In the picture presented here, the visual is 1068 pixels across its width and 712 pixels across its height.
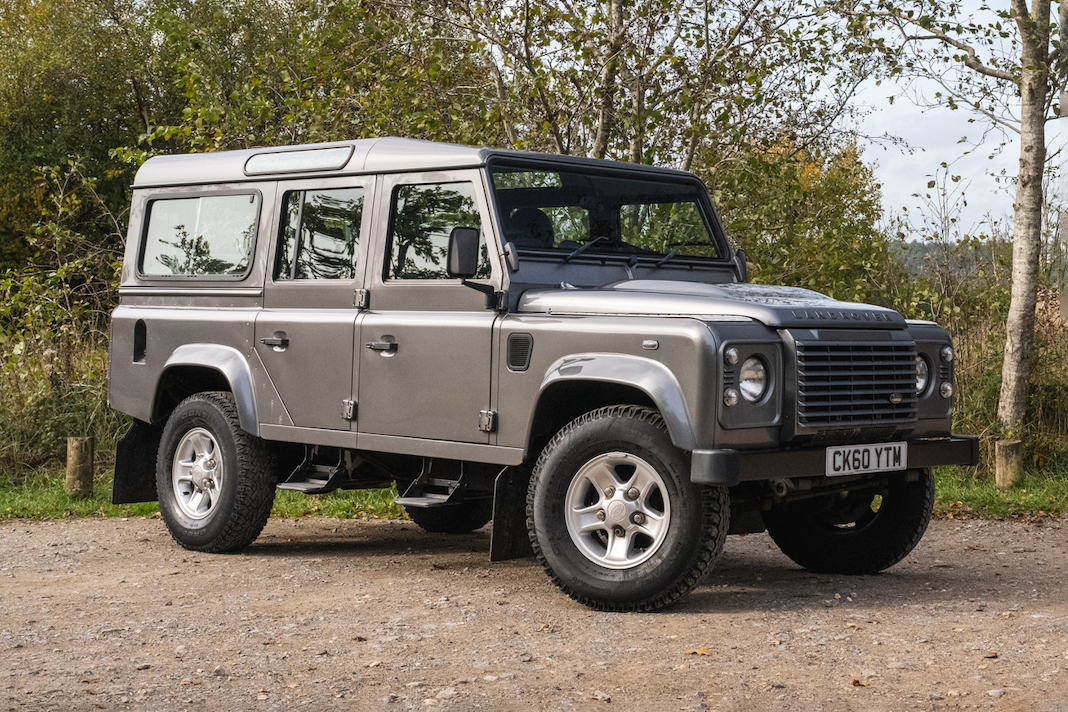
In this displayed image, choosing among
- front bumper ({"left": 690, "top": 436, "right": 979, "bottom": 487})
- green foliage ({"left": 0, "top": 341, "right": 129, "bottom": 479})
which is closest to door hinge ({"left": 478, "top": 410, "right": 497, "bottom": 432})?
front bumper ({"left": 690, "top": 436, "right": 979, "bottom": 487})

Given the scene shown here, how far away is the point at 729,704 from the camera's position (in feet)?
13.9

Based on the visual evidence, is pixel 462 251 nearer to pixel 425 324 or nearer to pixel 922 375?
pixel 425 324

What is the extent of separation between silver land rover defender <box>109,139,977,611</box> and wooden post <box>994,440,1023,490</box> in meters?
3.79

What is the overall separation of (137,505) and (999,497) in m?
6.63

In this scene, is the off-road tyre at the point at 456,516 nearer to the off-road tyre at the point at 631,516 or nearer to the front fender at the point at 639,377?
the off-road tyre at the point at 631,516

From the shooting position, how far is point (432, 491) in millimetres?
6996

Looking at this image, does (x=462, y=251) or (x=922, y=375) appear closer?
(x=462, y=251)

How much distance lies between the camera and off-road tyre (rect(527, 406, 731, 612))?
5.52 m

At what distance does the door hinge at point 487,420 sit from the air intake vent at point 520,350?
0.26 metres

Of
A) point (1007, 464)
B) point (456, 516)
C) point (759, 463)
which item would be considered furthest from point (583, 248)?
point (1007, 464)

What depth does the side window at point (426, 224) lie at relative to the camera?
655 centimetres

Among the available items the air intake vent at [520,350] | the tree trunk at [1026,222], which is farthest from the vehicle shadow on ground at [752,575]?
the tree trunk at [1026,222]

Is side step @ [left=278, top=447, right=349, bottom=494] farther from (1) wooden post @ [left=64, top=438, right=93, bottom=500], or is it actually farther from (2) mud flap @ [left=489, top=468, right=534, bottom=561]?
(1) wooden post @ [left=64, top=438, right=93, bottom=500]

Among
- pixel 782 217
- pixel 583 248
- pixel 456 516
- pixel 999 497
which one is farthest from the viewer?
pixel 782 217
